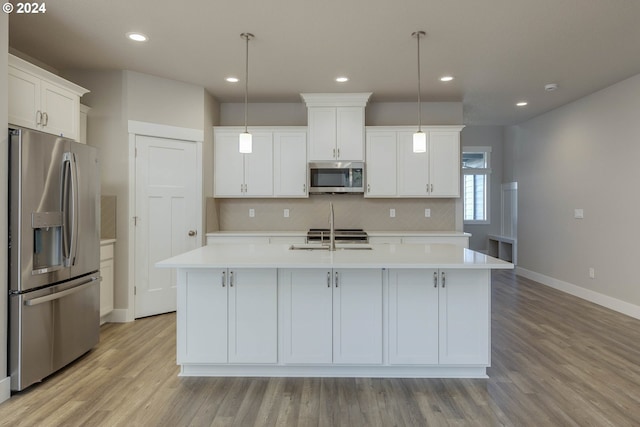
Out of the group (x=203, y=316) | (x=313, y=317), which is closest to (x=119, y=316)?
(x=203, y=316)

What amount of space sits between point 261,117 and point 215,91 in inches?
31.0

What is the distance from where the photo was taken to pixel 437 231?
5129 millimetres

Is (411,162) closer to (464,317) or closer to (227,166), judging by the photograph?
(227,166)

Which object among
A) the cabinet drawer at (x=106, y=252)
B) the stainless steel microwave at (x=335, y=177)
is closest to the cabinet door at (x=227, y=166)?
the stainless steel microwave at (x=335, y=177)

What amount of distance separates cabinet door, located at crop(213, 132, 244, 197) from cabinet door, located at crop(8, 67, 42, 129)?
2273 millimetres

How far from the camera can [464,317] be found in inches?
102

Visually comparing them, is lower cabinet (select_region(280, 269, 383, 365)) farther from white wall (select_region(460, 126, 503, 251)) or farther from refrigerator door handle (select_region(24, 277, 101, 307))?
white wall (select_region(460, 126, 503, 251))

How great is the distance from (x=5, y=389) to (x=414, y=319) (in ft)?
8.89

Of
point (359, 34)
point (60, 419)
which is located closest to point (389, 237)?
point (359, 34)

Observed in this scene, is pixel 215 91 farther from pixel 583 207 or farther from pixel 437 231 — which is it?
pixel 583 207

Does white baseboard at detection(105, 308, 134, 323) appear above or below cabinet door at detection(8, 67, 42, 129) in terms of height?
below

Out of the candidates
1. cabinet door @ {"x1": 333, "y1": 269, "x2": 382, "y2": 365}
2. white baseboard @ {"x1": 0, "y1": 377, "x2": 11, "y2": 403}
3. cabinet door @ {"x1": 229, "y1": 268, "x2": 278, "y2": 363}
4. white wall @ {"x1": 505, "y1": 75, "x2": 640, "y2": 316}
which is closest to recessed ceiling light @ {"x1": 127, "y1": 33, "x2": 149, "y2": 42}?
cabinet door @ {"x1": 229, "y1": 268, "x2": 278, "y2": 363}

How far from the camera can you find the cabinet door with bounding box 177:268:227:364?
2615mm

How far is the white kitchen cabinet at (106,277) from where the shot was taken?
12.1 feet
